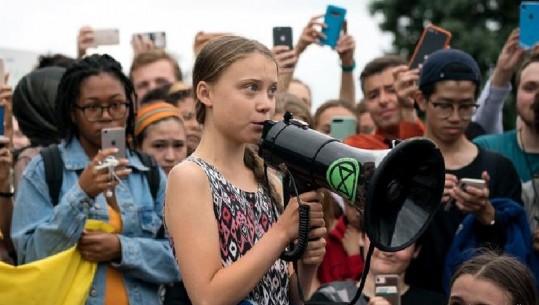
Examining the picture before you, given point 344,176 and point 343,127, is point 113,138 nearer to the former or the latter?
point 344,176

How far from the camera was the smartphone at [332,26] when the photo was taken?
8.05m

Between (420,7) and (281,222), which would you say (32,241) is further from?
(420,7)

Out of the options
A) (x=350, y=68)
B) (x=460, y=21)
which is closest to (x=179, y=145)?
(x=350, y=68)

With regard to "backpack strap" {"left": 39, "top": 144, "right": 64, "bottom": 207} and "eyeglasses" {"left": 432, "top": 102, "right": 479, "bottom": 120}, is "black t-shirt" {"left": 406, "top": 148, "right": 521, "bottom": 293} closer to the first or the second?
"eyeglasses" {"left": 432, "top": 102, "right": 479, "bottom": 120}

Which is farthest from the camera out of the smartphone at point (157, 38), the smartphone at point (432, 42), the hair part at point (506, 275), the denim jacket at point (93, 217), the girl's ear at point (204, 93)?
the smartphone at point (157, 38)

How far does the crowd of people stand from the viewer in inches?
173

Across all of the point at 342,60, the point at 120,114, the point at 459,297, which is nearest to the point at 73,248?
the point at 120,114

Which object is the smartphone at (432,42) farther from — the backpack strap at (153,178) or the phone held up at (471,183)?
the backpack strap at (153,178)

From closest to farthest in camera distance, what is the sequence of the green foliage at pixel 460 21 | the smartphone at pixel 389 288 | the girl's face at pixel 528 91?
the smartphone at pixel 389 288 < the girl's face at pixel 528 91 < the green foliage at pixel 460 21

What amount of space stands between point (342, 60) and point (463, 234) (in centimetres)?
242

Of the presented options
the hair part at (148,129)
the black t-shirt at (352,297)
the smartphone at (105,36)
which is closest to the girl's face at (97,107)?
the hair part at (148,129)

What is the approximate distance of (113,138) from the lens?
5.79 meters

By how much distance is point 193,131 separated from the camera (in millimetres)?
7289

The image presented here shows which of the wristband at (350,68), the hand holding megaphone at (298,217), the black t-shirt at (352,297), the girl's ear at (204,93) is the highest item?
the girl's ear at (204,93)
